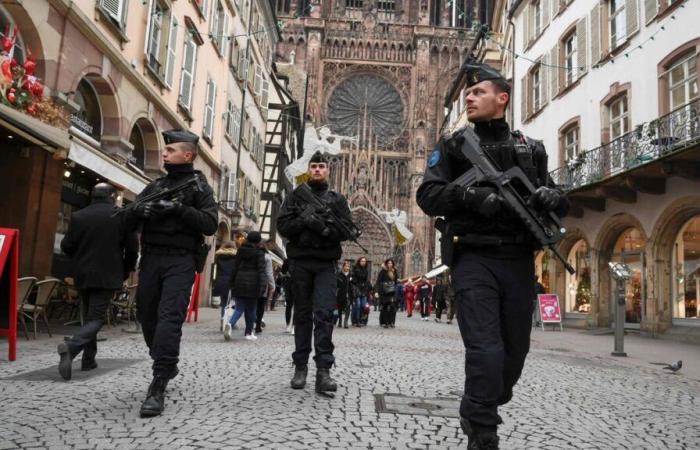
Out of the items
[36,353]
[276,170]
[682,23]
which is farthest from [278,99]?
[36,353]

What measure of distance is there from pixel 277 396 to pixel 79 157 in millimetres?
5859

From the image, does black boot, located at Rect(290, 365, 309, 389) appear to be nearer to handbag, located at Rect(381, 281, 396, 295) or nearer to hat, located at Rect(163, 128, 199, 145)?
hat, located at Rect(163, 128, 199, 145)

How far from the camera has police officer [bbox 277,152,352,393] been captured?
4.80 meters

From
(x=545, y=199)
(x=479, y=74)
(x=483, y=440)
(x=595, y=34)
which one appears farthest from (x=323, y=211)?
(x=595, y=34)

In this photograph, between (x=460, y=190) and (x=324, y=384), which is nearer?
(x=460, y=190)

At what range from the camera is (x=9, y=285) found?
19.9 ft

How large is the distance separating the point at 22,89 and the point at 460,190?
7818 mm

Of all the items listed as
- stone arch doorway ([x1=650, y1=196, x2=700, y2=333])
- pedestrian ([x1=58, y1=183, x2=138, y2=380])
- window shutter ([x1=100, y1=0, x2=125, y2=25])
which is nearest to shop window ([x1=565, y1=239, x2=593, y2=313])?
stone arch doorway ([x1=650, y1=196, x2=700, y2=333])

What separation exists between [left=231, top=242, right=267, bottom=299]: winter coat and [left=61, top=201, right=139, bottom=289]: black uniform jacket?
11.7 ft

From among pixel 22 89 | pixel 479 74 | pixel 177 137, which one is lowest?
pixel 177 137

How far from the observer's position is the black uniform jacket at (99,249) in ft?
18.0

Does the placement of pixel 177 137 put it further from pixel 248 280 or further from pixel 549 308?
pixel 549 308

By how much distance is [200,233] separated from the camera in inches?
171

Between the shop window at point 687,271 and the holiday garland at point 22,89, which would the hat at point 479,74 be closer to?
the holiday garland at point 22,89
